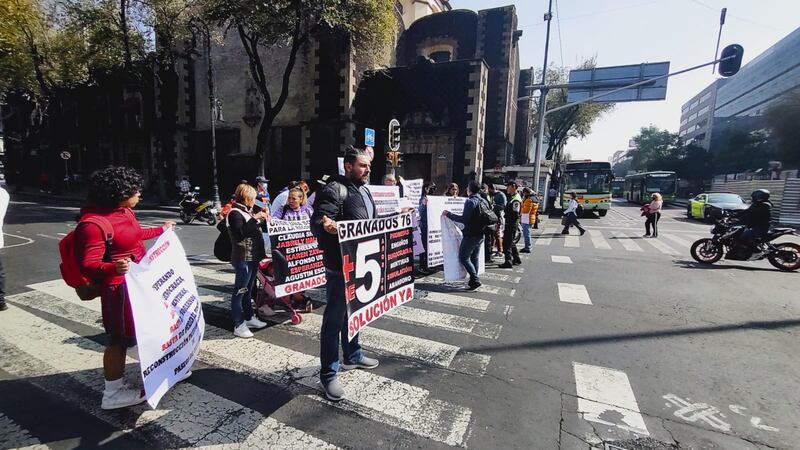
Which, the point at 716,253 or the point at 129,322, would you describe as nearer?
the point at 129,322

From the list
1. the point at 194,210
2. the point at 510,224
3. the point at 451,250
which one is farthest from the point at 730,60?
the point at 194,210

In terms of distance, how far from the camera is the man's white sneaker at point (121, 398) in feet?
9.58

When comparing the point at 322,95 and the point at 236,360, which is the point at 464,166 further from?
the point at 236,360

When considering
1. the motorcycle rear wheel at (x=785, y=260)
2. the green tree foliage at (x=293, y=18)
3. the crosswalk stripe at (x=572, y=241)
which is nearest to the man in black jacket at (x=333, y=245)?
the crosswalk stripe at (x=572, y=241)

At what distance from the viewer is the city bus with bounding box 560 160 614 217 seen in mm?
22594

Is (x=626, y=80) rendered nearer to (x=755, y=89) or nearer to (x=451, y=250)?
(x=451, y=250)

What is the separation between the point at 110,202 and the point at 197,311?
46.4 inches

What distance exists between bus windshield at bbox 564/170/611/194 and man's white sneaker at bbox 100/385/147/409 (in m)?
24.0

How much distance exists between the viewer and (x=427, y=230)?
24.5 ft

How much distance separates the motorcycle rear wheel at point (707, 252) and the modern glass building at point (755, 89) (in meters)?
57.7

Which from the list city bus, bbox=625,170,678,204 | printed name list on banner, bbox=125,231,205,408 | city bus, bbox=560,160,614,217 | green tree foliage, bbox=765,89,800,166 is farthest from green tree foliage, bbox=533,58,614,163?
printed name list on banner, bbox=125,231,205,408

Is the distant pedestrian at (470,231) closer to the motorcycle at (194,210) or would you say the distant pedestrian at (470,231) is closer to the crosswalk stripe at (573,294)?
the crosswalk stripe at (573,294)

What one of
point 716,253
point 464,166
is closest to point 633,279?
point 716,253

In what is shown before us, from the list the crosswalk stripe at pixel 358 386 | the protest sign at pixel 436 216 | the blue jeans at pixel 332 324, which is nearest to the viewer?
the crosswalk stripe at pixel 358 386
